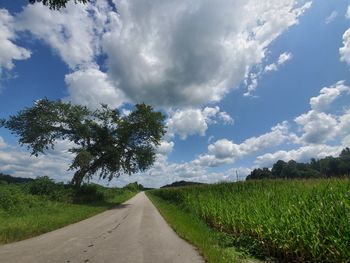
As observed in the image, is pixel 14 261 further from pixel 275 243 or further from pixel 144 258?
pixel 275 243

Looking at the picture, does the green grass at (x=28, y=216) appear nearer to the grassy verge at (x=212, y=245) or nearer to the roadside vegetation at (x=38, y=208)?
Answer: the roadside vegetation at (x=38, y=208)

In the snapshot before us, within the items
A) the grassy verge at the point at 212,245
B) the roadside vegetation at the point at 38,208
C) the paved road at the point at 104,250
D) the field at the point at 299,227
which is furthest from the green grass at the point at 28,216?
the field at the point at 299,227

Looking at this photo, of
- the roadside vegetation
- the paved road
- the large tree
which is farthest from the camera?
the large tree

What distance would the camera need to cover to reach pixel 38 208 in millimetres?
22922

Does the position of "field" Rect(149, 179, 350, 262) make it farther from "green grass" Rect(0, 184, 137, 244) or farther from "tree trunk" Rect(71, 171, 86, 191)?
"tree trunk" Rect(71, 171, 86, 191)

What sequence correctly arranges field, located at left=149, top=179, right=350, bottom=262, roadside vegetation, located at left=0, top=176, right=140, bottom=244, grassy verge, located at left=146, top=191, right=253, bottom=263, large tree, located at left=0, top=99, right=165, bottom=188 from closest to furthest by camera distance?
field, located at left=149, top=179, right=350, bottom=262 < grassy verge, located at left=146, top=191, right=253, bottom=263 < roadside vegetation, located at left=0, top=176, right=140, bottom=244 < large tree, located at left=0, top=99, right=165, bottom=188

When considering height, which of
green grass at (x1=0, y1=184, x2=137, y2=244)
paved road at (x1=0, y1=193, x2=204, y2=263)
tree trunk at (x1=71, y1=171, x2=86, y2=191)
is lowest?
paved road at (x1=0, y1=193, x2=204, y2=263)

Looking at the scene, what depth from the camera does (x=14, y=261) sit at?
8.41 metres

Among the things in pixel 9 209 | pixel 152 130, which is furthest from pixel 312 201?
pixel 152 130

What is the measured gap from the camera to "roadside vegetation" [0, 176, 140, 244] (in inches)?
564

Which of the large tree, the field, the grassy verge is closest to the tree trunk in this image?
the large tree

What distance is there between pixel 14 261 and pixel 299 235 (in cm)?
708

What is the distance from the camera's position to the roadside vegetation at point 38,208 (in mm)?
14322

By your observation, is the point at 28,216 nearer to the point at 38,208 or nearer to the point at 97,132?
the point at 38,208
